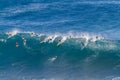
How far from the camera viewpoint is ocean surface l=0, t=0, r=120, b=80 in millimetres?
67875

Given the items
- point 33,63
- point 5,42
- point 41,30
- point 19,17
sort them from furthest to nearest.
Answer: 1. point 19,17
2. point 41,30
3. point 5,42
4. point 33,63

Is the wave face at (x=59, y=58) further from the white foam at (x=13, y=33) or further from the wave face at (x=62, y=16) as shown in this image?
the wave face at (x=62, y=16)

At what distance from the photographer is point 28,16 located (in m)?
94.9

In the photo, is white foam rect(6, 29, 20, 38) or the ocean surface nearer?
the ocean surface

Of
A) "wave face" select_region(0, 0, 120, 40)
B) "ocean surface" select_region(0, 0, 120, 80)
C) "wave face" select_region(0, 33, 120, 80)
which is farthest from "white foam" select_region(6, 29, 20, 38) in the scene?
"wave face" select_region(0, 33, 120, 80)

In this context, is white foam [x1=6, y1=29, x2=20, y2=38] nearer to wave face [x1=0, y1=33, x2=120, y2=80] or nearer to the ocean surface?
the ocean surface

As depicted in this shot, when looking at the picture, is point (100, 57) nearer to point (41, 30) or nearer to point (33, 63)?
point (33, 63)

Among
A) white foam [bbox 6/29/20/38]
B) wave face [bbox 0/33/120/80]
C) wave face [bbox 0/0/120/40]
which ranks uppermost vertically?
wave face [bbox 0/0/120/40]

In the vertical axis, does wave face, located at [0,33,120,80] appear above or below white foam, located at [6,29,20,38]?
below

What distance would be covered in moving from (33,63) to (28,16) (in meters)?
25.9

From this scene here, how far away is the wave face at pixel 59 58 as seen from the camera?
6688 centimetres

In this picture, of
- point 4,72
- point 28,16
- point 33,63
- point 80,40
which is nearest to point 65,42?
point 80,40

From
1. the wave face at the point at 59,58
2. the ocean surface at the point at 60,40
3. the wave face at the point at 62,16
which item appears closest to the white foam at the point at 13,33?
the ocean surface at the point at 60,40

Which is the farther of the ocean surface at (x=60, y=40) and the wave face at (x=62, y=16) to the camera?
the wave face at (x=62, y=16)
